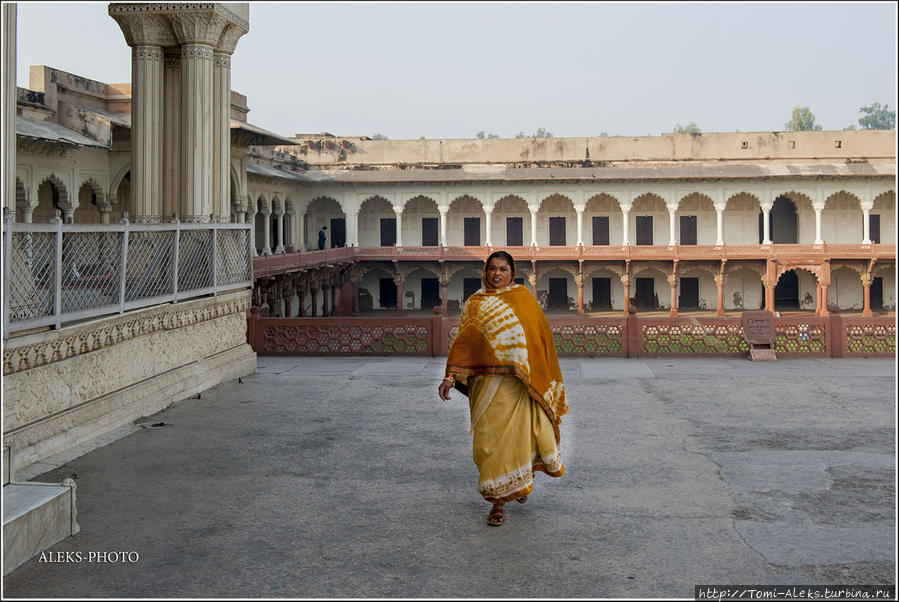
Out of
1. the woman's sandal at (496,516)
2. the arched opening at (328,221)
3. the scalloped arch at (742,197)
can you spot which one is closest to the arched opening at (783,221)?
the scalloped arch at (742,197)

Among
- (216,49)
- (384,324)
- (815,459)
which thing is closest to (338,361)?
(384,324)

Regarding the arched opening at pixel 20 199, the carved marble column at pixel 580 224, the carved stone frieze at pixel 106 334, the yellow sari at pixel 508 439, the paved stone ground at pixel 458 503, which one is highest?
the carved marble column at pixel 580 224

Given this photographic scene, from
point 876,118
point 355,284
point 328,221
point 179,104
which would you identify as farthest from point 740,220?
point 876,118

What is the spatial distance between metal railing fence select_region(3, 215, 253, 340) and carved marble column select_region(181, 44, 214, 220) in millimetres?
446

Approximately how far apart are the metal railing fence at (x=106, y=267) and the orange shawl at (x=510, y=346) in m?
2.46

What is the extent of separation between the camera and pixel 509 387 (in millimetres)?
4391

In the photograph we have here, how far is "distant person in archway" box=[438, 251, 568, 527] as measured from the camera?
4293 mm

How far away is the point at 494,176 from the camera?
97.6 feet

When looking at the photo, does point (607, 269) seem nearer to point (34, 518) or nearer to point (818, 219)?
point (818, 219)

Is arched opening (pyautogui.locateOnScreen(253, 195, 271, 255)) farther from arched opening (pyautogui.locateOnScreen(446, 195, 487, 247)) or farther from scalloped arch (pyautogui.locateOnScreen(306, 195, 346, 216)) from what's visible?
arched opening (pyautogui.locateOnScreen(446, 195, 487, 247))

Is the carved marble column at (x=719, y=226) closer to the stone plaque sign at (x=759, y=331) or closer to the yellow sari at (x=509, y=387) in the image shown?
the stone plaque sign at (x=759, y=331)

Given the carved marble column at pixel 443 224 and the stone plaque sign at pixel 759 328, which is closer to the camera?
the stone plaque sign at pixel 759 328

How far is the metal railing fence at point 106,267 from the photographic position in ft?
16.9

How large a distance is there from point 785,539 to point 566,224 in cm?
2786
